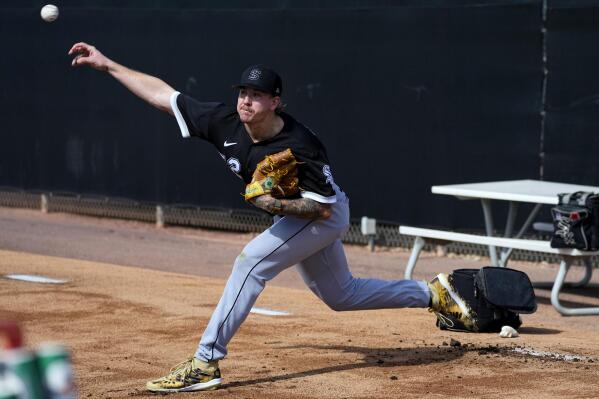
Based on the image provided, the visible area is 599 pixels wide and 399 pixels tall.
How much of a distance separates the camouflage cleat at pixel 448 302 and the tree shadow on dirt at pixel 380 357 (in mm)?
183

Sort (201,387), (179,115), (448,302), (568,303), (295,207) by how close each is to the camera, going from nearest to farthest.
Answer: (201,387) → (295,207) → (179,115) → (448,302) → (568,303)

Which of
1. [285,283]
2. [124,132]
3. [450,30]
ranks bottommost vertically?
[285,283]

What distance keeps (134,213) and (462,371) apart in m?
8.28

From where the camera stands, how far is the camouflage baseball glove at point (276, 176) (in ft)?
18.3

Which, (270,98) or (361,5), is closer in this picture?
(270,98)

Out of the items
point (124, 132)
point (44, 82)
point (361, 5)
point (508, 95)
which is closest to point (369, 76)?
point (361, 5)

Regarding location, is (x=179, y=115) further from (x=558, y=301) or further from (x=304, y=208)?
(x=558, y=301)

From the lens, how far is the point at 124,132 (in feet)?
44.3

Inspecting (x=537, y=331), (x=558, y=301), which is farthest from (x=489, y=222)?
(x=537, y=331)

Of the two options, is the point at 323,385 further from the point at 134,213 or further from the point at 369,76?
the point at 134,213

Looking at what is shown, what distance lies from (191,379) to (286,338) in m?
1.56

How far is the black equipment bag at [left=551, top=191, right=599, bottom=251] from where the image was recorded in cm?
817

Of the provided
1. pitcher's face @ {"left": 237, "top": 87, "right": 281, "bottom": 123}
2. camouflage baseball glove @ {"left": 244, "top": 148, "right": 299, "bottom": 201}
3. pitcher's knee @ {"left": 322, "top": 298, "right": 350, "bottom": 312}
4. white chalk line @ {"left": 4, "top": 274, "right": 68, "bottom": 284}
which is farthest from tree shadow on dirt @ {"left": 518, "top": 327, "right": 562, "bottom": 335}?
white chalk line @ {"left": 4, "top": 274, "right": 68, "bottom": 284}

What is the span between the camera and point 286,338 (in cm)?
707
